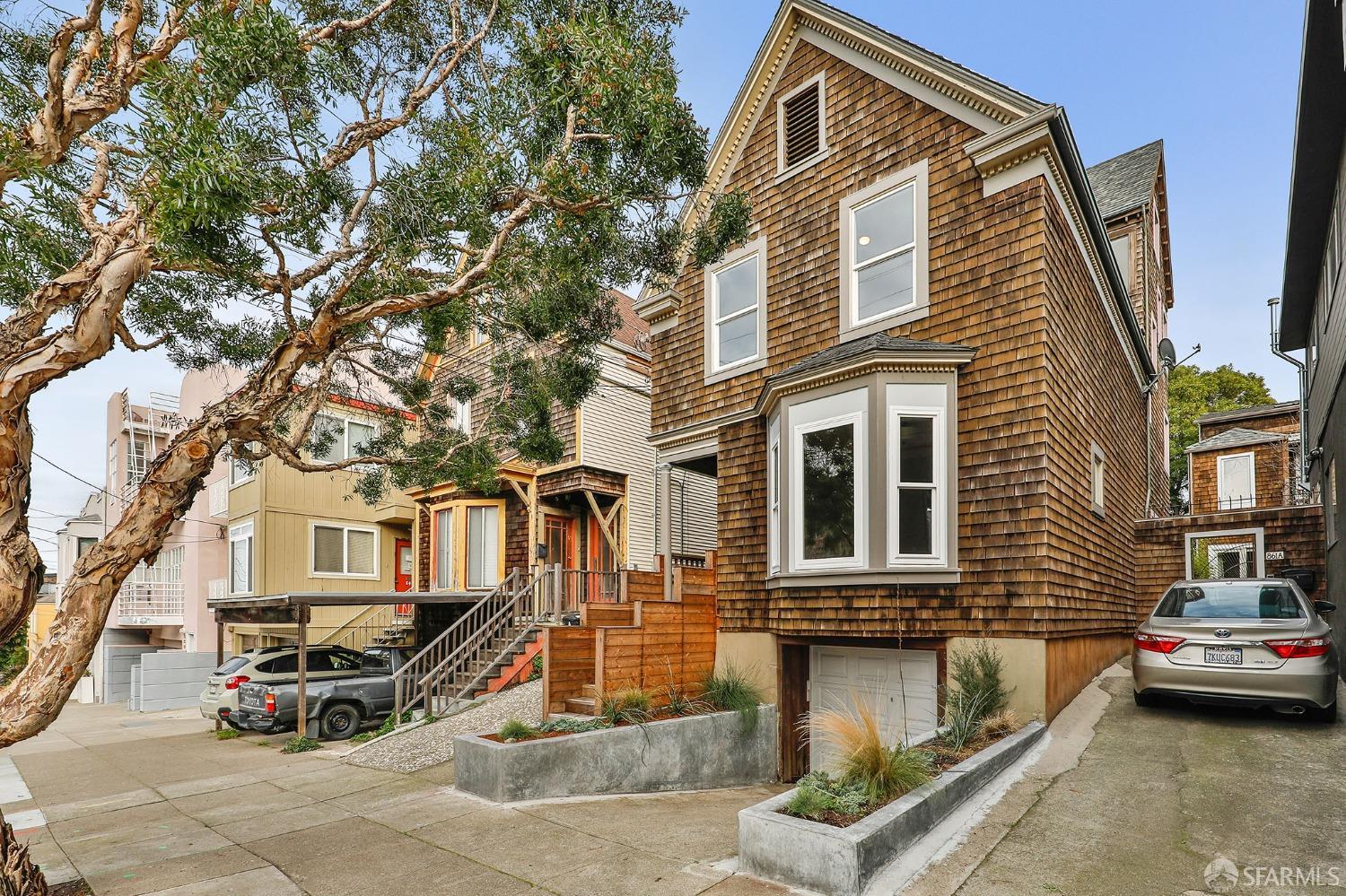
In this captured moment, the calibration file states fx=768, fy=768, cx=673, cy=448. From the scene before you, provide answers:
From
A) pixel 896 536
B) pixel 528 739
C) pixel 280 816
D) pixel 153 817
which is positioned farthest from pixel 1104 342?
pixel 153 817

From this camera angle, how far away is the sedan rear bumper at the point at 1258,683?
7.52 m

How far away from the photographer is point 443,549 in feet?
60.7

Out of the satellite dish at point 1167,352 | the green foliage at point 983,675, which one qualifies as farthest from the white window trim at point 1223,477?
the green foliage at point 983,675

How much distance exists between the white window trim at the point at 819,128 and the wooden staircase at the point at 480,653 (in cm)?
836

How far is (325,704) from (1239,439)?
929 inches

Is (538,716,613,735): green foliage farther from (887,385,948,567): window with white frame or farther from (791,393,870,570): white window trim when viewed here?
(887,385,948,567): window with white frame

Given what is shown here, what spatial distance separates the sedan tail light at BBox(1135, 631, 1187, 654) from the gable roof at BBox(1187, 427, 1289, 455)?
53.8ft

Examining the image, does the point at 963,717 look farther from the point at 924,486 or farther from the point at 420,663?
the point at 420,663

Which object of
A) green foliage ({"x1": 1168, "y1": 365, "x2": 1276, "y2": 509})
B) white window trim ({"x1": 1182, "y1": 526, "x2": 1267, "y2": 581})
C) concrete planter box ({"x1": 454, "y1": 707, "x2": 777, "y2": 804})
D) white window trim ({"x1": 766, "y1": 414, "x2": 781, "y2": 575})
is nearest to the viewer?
concrete planter box ({"x1": 454, "y1": 707, "x2": 777, "y2": 804})

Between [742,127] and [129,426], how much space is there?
74.4 ft

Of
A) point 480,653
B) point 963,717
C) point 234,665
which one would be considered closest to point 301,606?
point 234,665

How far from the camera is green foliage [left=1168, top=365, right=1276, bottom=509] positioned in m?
35.0

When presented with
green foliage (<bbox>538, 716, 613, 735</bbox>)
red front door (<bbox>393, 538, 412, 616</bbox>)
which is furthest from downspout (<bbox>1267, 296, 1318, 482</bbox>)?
red front door (<bbox>393, 538, 412, 616</bbox>)

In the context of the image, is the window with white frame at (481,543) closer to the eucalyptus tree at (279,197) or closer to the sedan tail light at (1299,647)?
the eucalyptus tree at (279,197)
